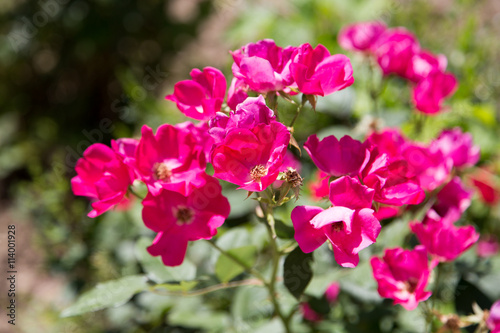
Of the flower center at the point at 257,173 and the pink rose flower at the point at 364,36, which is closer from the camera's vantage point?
the flower center at the point at 257,173

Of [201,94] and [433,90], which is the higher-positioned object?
[201,94]

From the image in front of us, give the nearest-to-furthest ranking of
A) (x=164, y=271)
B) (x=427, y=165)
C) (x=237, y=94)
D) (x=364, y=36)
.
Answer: (x=237, y=94), (x=427, y=165), (x=164, y=271), (x=364, y=36)

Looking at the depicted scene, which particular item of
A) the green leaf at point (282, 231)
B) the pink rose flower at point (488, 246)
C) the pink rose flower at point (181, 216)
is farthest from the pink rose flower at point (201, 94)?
the pink rose flower at point (488, 246)

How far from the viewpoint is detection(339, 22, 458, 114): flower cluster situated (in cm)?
110

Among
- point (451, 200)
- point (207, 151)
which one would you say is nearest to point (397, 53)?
point (451, 200)

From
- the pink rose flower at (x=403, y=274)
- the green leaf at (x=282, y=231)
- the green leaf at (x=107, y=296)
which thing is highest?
the green leaf at (x=282, y=231)

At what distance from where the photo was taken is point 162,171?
2.66 feet

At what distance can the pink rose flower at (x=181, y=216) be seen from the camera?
0.76m

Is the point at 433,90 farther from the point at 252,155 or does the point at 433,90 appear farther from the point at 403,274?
the point at 252,155

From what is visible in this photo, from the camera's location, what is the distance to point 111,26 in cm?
273

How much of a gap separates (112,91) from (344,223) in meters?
2.77

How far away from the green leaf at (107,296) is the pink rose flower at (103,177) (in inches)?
6.9

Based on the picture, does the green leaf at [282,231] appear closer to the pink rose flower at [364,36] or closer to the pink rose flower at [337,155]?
the pink rose flower at [337,155]

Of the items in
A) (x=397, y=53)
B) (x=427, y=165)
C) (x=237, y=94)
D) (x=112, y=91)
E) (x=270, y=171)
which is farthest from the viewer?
(x=112, y=91)
